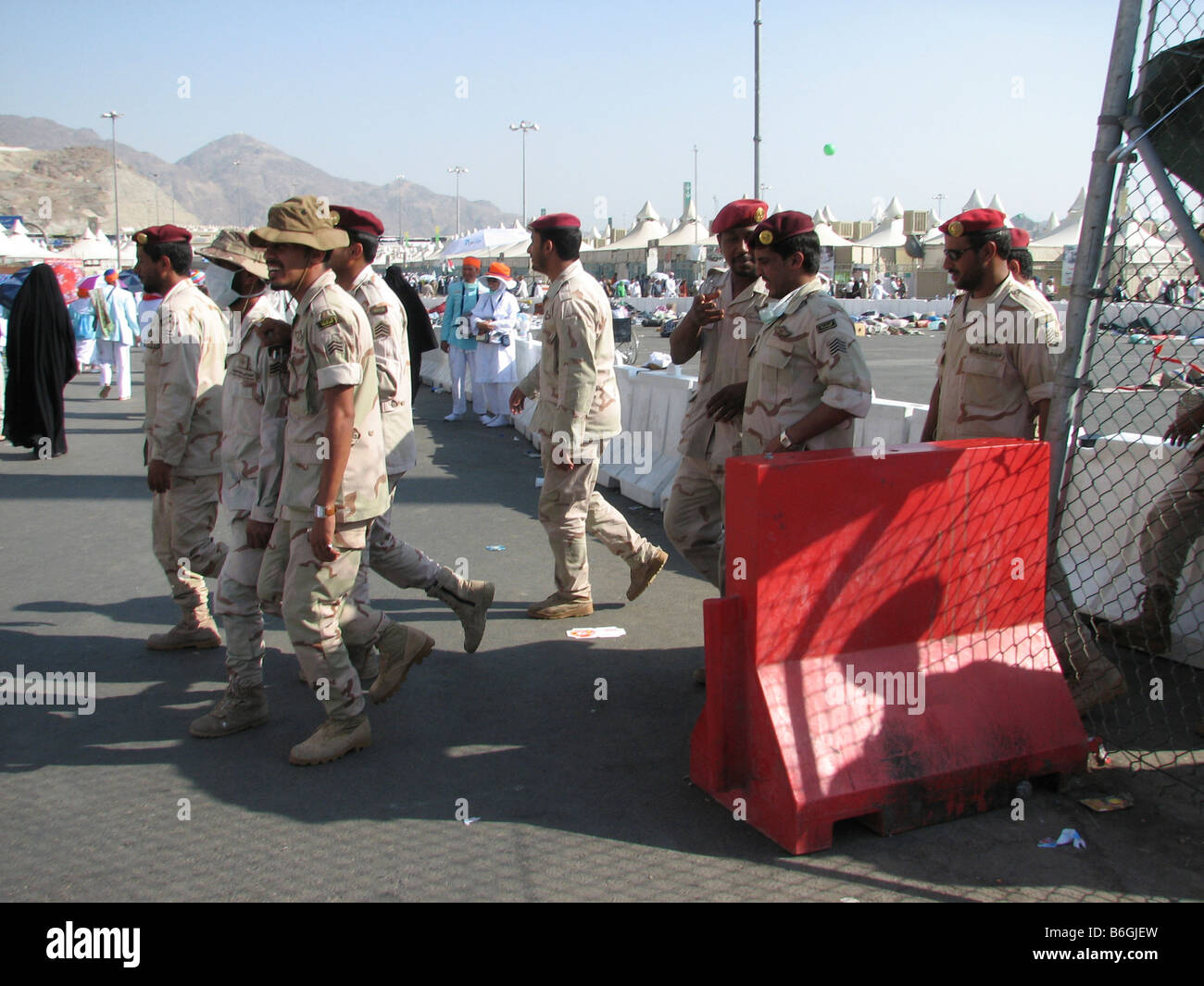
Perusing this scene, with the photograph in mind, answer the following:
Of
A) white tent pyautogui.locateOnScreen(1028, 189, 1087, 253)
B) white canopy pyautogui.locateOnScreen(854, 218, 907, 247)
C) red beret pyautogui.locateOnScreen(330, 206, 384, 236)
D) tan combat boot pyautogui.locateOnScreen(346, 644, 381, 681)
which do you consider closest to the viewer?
tan combat boot pyautogui.locateOnScreen(346, 644, 381, 681)

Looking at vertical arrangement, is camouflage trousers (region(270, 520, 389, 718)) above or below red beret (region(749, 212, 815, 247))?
below

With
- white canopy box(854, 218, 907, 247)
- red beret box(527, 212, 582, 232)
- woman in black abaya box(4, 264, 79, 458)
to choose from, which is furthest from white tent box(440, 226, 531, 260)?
red beret box(527, 212, 582, 232)

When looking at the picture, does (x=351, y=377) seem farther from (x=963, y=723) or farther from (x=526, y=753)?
(x=963, y=723)

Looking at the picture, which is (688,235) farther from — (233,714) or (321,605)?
(321,605)

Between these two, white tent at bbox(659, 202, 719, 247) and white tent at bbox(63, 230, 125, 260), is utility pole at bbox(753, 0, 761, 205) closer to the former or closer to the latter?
white tent at bbox(659, 202, 719, 247)

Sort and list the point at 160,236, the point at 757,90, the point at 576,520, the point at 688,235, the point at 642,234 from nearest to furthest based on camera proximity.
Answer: the point at 160,236
the point at 576,520
the point at 757,90
the point at 688,235
the point at 642,234

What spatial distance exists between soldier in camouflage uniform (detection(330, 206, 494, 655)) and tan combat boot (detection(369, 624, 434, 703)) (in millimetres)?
286

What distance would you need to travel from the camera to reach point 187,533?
17.0 ft

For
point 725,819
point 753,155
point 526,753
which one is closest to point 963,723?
point 725,819

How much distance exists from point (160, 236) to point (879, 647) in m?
4.17

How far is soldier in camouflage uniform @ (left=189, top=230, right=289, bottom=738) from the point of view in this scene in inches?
161

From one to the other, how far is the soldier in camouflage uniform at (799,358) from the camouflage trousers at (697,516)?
2.20 feet

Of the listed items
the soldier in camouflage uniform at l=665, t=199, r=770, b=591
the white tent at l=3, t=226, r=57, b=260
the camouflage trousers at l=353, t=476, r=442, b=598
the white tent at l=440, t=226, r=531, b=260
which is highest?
the white tent at l=440, t=226, r=531, b=260

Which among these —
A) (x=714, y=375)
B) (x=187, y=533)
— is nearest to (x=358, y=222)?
(x=187, y=533)
